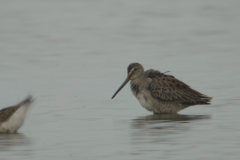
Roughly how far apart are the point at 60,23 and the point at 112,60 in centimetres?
792

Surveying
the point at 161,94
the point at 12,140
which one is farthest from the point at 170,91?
the point at 12,140

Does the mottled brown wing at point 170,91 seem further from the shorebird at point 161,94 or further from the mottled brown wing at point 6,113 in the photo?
the mottled brown wing at point 6,113

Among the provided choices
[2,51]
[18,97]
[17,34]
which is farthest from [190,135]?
[17,34]

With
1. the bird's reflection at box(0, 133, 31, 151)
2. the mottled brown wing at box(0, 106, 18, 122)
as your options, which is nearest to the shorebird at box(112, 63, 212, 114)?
the mottled brown wing at box(0, 106, 18, 122)

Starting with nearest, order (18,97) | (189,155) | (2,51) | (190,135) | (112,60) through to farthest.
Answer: (189,155) < (190,135) < (18,97) < (112,60) < (2,51)

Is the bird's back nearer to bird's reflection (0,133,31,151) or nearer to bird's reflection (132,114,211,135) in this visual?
bird's reflection (132,114,211,135)

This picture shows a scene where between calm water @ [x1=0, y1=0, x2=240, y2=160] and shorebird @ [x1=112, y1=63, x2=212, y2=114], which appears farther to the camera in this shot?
shorebird @ [x1=112, y1=63, x2=212, y2=114]

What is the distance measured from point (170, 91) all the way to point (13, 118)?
10.6ft

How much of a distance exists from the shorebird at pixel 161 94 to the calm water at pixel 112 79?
0.23 m

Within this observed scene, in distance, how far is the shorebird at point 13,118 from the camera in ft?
27.9

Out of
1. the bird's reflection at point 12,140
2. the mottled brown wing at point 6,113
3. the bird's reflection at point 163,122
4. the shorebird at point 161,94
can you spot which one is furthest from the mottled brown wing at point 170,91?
the bird's reflection at point 12,140

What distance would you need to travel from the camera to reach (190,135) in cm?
780

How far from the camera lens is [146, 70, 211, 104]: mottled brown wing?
10.2 metres

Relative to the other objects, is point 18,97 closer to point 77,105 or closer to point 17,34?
point 77,105
